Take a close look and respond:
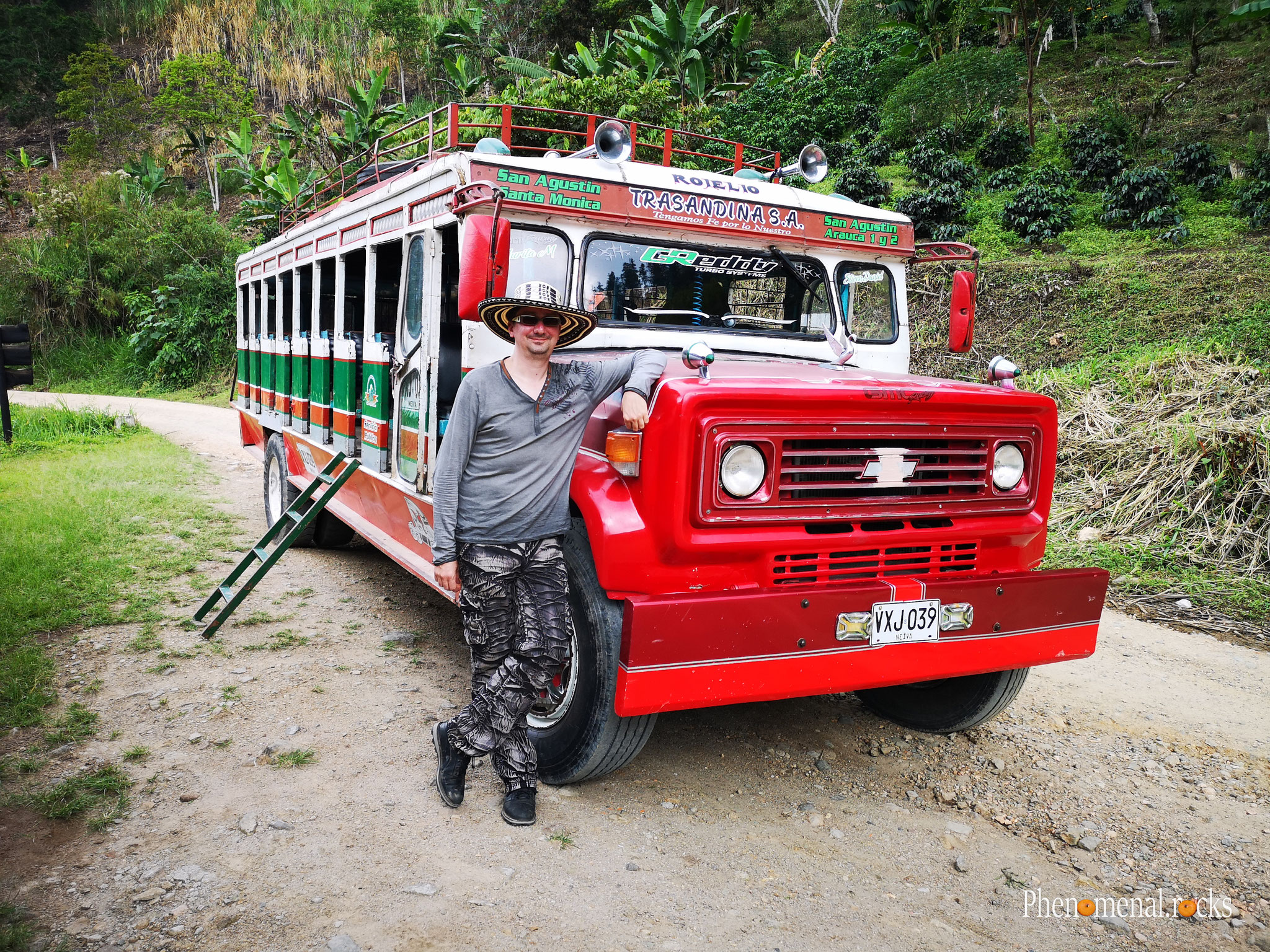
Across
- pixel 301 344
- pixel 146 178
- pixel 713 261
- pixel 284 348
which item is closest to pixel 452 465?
pixel 713 261

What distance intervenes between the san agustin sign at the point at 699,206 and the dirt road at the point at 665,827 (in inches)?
96.7

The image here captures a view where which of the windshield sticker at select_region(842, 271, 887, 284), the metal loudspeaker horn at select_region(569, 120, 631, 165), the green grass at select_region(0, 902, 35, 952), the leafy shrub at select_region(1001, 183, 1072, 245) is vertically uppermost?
the leafy shrub at select_region(1001, 183, 1072, 245)

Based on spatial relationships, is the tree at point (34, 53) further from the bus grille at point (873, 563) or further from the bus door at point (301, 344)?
the bus grille at point (873, 563)

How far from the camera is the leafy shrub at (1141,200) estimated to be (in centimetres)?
1600

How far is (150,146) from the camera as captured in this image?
39.9 m

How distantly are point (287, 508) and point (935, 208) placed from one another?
1563 centimetres

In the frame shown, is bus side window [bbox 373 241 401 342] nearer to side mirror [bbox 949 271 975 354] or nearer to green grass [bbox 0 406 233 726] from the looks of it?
green grass [bbox 0 406 233 726]

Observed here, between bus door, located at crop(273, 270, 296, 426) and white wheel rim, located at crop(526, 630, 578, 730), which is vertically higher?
bus door, located at crop(273, 270, 296, 426)

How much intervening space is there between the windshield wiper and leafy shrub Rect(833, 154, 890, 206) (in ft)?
53.0

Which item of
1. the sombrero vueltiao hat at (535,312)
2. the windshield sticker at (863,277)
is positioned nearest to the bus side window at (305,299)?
the sombrero vueltiao hat at (535,312)

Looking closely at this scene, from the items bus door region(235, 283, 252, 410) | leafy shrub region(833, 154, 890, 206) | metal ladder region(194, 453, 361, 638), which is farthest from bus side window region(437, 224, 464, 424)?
leafy shrub region(833, 154, 890, 206)

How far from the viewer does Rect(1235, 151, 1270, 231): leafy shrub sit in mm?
14406

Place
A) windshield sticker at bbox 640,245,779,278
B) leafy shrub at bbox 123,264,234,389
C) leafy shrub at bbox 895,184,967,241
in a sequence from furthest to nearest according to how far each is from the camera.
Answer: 1. leafy shrub at bbox 123,264,234,389
2. leafy shrub at bbox 895,184,967,241
3. windshield sticker at bbox 640,245,779,278

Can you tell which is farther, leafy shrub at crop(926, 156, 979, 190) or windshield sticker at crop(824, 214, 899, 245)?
leafy shrub at crop(926, 156, 979, 190)
